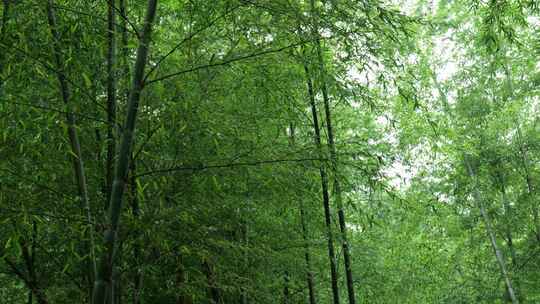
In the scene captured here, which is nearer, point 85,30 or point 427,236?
point 85,30

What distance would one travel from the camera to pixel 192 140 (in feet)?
10.6

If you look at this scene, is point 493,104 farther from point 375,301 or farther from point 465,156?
point 375,301

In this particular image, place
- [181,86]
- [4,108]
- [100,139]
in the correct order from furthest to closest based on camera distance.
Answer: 1. [100,139]
2. [181,86]
3. [4,108]

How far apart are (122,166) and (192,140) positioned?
3.95ft

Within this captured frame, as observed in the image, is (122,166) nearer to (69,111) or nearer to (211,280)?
(69,111)

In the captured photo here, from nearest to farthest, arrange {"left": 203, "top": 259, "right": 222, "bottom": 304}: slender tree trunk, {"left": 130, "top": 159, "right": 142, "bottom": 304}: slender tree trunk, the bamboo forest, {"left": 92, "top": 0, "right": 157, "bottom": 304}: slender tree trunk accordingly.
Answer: {"left": 92, "top": 0, "right": 157, "bottom": 304}: slender tree trunk
the bamboo forest
{"left": 130, "top": 159, "right": 142, "bottom": 304}: slender tree trunk
{"left": 203, "top": 259, "right": 222, "bottom": 304}: slender tree trunk

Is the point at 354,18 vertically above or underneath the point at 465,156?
underneath

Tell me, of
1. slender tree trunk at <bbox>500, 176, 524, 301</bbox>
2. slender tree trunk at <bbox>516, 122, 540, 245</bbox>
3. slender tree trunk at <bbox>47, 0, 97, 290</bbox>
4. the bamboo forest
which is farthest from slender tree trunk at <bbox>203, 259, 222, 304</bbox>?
slender tree trunk at <bbox>500, 176, 524, 301</bbox>

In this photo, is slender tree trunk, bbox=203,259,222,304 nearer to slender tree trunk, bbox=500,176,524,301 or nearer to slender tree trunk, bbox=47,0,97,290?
slender tree trunk, bbox=47,0,97,290

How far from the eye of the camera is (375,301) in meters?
7.74

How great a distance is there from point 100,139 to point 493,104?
25.7ft

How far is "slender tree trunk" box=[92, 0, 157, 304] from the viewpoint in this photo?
2062mm

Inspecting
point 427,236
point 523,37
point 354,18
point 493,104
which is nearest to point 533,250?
point 427,236

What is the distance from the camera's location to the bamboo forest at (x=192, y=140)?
7.53 feet
